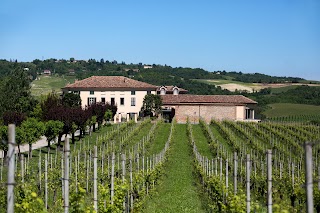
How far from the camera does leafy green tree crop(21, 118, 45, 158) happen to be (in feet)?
94.8

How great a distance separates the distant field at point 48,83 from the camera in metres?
112

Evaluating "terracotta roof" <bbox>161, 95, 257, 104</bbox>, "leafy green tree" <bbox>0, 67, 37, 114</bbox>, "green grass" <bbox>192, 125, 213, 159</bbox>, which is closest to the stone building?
"terracotta roof" <bbox>161, 95, 257, 104</bbox>

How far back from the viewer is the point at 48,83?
121188 mm

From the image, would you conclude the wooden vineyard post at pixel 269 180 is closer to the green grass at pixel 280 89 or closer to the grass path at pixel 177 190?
the grass path at pixel 177 190

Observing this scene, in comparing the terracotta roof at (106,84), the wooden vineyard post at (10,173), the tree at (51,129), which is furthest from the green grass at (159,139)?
the wooden vineyard post at (10,173)

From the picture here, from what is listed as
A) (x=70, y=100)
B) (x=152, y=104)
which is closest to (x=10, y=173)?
(x=70, y=100)

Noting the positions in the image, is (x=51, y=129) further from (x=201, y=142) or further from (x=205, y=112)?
(x=205, y=112)

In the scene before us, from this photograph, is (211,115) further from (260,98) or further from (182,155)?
(260,98)

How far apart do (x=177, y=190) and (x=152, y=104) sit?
41302mm

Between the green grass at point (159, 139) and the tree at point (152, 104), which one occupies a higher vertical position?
the tree at point (152, 104)

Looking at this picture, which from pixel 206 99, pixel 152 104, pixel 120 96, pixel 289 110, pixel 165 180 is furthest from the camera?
pixel 289 110

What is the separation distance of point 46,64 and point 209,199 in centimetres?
14959

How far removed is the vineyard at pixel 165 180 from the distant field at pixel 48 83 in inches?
2755

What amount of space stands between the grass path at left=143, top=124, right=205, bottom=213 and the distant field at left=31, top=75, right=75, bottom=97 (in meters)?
80.0
